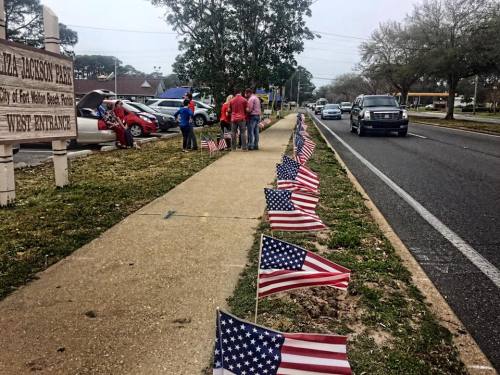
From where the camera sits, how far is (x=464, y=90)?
294 feet

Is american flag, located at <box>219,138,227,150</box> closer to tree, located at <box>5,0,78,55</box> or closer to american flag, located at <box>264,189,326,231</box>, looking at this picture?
american flag, located at <box>264,189,326,231</box>

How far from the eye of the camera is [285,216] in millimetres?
4371

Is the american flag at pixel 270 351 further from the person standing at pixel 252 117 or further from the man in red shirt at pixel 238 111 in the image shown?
the person standing at pixel 252 117

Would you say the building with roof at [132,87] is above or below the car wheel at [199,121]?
above

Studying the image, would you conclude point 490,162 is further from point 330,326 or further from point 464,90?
point 464,90

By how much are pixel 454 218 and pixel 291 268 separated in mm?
3980

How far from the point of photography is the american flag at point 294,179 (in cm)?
595

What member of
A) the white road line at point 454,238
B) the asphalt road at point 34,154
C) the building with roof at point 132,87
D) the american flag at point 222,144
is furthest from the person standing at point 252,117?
the building with roof at point 132,87

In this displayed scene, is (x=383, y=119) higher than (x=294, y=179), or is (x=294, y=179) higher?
(x=383, y=119)

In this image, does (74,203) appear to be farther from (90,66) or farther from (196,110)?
(90,66)

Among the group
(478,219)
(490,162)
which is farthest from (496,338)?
(490,162)

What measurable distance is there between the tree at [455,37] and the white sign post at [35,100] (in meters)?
30.3

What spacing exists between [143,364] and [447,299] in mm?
2485

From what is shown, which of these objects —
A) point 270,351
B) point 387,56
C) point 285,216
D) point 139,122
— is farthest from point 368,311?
point 387,56
